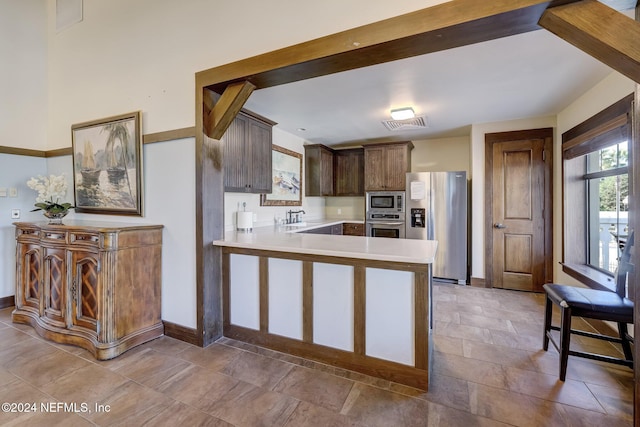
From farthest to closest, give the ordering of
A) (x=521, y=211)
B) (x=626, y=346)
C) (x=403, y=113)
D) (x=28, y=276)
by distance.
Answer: (x=521, y=211)
(x=403, y=113)
(x=28, y=276)
(x=626, y=346)

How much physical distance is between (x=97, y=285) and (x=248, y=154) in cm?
190

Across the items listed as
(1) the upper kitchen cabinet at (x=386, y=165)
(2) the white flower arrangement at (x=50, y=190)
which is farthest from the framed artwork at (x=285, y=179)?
(2) the white flower arrangement at (x=50, y=190)

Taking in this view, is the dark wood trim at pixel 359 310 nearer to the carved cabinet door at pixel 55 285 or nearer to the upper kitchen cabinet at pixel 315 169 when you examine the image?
the carved cabinet door at pixel 55 285

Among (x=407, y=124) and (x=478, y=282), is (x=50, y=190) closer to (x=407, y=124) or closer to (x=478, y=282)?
(x=407, y=124)

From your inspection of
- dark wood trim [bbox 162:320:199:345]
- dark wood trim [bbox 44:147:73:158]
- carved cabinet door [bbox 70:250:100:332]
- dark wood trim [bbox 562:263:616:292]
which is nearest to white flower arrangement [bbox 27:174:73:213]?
dark wood trim [bbox 44:147:73:158]

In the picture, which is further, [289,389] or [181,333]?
[181,333]

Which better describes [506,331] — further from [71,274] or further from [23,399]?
[71,274]

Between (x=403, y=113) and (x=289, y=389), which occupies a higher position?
(x=403, y=113)

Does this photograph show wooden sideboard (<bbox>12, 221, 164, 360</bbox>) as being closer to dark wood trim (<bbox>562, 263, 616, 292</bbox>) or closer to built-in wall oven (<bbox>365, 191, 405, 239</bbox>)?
built-in wall oven (<bbox>365, 191, 405, 239</bbox>)

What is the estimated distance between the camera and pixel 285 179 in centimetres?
A: 456

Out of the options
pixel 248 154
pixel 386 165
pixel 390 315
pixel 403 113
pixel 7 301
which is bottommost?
pixel 7 301

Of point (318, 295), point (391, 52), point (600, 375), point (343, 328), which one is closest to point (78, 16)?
point (391, 52)

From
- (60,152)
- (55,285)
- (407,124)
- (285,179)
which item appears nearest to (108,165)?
(60,152)

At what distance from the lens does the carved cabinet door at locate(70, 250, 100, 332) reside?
7.44 feet
